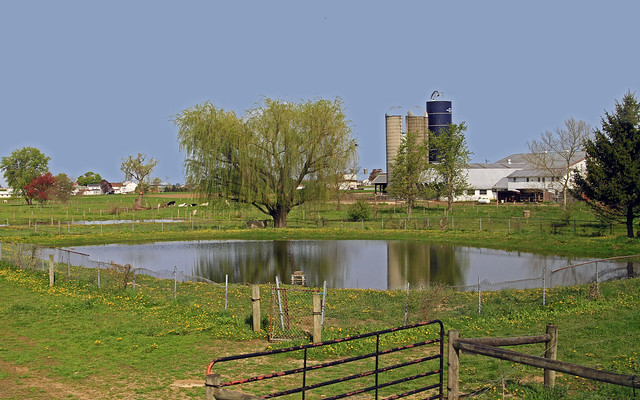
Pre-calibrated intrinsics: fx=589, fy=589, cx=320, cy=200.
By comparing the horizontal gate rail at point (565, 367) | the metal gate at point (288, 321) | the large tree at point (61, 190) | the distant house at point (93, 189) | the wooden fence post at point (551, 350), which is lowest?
the metal gate at point (288, 321)

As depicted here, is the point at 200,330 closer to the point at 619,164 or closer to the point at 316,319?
the point at 316,319

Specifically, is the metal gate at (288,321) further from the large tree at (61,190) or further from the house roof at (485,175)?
the large tree at (61,190)

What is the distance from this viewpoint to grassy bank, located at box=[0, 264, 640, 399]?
33.7 feet

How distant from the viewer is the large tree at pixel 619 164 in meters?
37.3

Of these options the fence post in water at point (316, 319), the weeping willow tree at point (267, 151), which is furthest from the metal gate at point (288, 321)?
the weeping willow tree at point (267, 151)

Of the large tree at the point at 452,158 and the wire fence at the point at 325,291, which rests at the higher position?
the large tree at the point at 452,158

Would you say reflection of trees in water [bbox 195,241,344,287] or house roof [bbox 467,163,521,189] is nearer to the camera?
reflection of trees in water [bbox 195,241,344,287]

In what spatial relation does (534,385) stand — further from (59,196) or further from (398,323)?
(59,196)

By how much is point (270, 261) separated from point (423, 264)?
331 inches

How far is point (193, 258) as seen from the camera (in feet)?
114

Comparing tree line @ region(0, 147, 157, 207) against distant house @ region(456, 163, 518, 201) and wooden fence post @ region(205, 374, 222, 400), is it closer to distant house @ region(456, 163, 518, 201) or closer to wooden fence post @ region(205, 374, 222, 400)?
distant house @ region(456, 163, 518, 201)

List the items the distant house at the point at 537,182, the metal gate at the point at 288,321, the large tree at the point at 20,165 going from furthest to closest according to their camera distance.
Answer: the large tree at the point at 20,165, the distant house at the point at 537,182, the metal gate at the point at 288,321

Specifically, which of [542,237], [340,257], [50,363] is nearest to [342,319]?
[50,363]

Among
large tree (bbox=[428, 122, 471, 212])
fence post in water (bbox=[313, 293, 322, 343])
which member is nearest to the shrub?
large tree (bbox=[428, 122, 471, 212])
